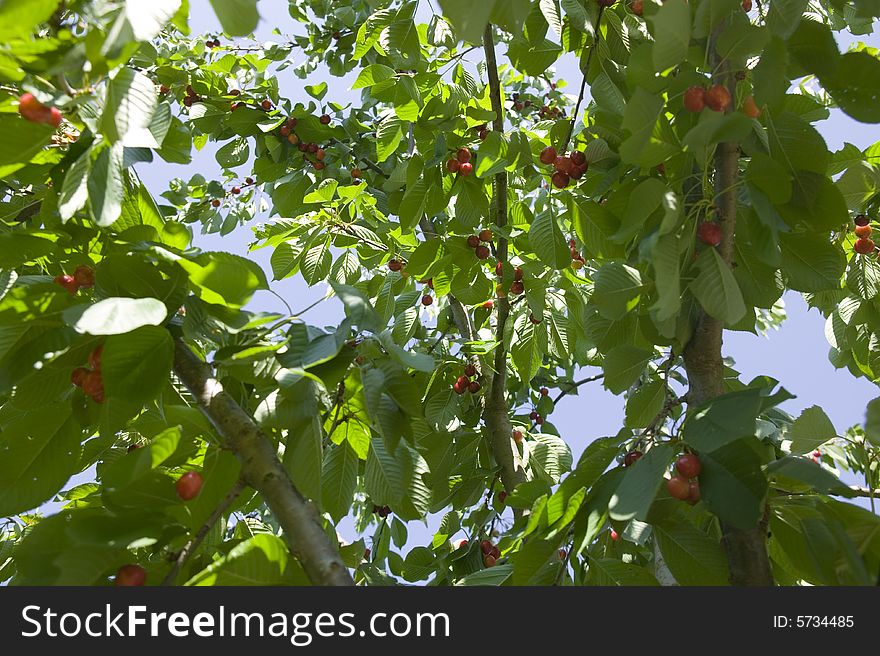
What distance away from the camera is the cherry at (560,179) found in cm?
182

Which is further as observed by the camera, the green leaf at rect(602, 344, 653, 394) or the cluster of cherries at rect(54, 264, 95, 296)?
the green leaf at rect(602, 344, 653, 394)

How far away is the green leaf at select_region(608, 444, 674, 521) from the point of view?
1067 mm

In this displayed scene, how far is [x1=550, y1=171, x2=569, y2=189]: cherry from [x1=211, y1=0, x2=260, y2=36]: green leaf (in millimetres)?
947

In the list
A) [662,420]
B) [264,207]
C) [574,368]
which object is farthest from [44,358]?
[264,207]

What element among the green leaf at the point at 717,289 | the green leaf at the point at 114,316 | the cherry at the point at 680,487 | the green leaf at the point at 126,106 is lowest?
the cherry at the point at 680,487

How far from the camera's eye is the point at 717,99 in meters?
1.39

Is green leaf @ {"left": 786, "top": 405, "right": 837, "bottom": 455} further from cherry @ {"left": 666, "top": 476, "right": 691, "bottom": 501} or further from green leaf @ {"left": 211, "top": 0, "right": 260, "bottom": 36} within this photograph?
green leaf @ {"left": 211, "top": 0, "right": 260, "bottom": 36}

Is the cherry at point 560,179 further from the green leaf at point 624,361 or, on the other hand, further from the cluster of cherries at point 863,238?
the cluster of cherries at point 863,238

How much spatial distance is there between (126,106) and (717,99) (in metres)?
1.03

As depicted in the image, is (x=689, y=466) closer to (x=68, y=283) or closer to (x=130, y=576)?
(x=130, y=576)

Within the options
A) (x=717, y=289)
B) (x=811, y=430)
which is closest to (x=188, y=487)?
(x=717, y=289)

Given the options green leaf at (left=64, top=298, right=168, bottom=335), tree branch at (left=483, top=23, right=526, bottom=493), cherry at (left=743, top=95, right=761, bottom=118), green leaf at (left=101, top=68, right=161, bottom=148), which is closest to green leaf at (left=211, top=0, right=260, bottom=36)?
green leaf at (left=101, top=68, right=161, bottom=148)

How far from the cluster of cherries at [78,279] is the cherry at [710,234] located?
3.81 feet

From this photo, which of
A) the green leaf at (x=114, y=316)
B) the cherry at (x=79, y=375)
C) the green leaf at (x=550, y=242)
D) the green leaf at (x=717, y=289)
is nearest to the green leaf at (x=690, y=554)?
the green leaf at (x=717, y=289)
